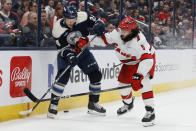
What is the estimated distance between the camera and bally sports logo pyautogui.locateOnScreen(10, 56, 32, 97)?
4.14m

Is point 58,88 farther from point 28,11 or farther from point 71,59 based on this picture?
point 28,11

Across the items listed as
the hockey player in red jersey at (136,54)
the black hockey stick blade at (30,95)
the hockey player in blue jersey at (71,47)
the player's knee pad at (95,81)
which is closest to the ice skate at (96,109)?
the hockey player in blue jersey at (71,47)

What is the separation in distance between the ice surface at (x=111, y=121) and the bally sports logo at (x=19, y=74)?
0.35m

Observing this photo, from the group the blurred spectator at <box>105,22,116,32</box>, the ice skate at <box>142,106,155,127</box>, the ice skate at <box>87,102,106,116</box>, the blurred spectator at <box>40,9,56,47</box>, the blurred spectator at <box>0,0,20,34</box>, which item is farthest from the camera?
the blurred spectator at <box>105,22,116,32</box>

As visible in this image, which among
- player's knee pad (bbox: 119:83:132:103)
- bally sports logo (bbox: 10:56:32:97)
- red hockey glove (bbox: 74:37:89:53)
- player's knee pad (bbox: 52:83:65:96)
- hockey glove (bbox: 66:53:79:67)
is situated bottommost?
player's knee pad (bbox: 119:83:132:103)

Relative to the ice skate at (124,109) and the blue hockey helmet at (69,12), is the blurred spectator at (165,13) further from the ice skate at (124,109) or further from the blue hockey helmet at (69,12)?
the blue hockey helmet at (69,12)

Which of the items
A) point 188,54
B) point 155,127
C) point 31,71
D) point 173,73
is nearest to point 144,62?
point 155,127

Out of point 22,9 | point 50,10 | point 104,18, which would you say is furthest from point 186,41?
point 22,9

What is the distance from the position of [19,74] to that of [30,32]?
62cm

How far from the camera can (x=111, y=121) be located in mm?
4270

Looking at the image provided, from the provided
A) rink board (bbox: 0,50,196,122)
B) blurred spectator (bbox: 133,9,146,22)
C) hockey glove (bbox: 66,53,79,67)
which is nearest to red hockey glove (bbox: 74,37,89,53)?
hockey glove (bbox: 66,53,79,67)

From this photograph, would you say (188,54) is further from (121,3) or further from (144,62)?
(144,62)

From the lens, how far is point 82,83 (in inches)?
204

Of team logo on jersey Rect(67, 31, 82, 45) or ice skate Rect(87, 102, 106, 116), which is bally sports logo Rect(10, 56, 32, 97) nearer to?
team logo on jersey Rect(67, 31, 82, 45)
